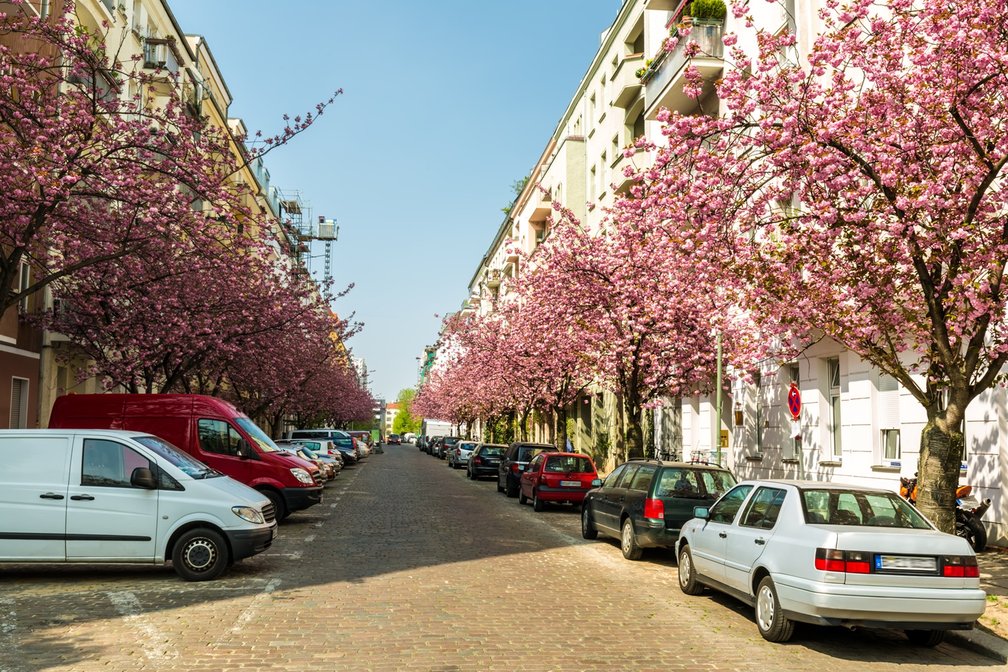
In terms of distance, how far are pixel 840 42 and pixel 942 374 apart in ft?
13.2

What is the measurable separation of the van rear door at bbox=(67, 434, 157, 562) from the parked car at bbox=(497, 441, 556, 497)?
54.0 feet

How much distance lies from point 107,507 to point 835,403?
15.2 m

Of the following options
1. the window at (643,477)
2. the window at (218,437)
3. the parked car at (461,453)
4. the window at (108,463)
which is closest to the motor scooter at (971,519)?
the window at (643,477)

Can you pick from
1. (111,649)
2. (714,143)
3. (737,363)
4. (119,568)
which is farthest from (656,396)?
(111,649)

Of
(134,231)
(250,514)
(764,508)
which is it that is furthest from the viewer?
(134,231)

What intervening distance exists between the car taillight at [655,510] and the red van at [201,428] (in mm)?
6921

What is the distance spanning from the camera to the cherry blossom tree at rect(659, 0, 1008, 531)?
991 cm

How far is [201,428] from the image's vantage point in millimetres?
17297

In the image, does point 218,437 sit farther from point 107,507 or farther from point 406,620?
point 406,620

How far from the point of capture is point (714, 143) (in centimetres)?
1180

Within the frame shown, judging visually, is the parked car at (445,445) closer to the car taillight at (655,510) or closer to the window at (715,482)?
the window at (715,482)

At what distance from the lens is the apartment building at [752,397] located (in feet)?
54.7

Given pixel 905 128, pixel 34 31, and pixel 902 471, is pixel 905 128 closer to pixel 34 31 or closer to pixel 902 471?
pixel 902 471

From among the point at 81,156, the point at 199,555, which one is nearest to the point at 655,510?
the point at 199,555
